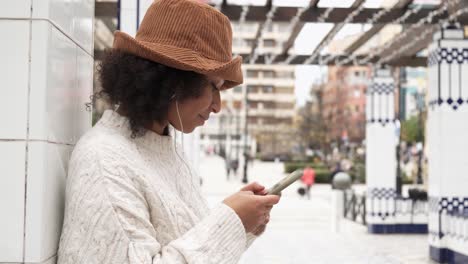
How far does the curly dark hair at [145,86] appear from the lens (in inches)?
58.8

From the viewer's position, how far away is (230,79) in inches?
62.9

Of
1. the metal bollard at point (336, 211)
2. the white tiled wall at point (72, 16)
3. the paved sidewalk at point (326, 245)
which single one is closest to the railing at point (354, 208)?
the paved sidewalk at point (326, 245)

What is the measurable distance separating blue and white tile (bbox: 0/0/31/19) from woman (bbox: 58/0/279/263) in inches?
9.2

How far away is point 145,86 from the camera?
1.49m

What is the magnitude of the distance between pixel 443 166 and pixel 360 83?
71.3m

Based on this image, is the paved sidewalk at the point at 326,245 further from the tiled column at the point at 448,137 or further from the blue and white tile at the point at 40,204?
the blue and white tile at the point at 40,204

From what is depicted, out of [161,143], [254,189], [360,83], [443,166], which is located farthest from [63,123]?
[360,83]

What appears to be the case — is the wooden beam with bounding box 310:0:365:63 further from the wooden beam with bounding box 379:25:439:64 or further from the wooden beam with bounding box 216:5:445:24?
the wooden beam with bounding box 379:25:439:64

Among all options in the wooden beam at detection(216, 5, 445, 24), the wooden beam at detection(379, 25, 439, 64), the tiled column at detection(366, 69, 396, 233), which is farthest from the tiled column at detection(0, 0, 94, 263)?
the tiled column at detection(366, 69, 396, 233)

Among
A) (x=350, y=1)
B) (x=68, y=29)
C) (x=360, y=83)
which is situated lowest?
(x=68, y=29)

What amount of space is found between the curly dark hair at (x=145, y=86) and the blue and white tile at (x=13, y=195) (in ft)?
0.89

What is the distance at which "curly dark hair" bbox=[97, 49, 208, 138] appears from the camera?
1494 mm

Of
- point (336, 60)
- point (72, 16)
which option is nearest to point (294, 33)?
point (336, 60)

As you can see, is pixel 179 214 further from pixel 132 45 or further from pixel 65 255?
pixel 132 45
